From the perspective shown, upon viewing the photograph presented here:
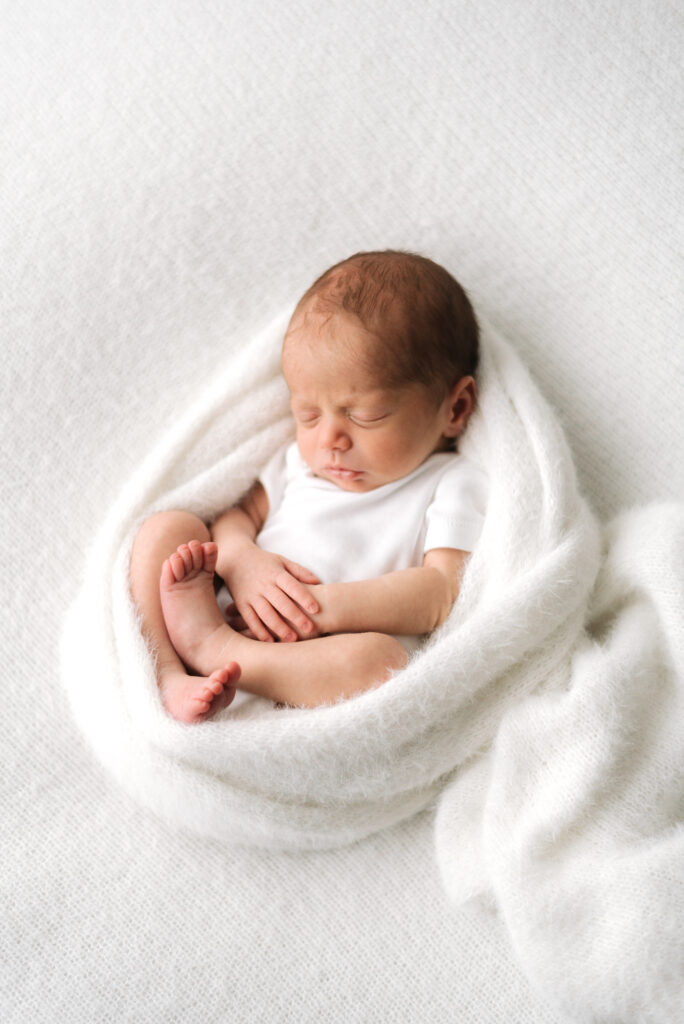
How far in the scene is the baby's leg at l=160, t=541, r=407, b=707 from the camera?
111cm

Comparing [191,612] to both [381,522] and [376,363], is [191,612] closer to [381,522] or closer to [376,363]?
[381,522]

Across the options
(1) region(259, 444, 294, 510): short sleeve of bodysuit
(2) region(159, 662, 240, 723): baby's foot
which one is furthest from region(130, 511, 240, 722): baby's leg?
(1) region(259, 444, 294, 510): short sleeve of bodysuit

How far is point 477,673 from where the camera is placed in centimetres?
111

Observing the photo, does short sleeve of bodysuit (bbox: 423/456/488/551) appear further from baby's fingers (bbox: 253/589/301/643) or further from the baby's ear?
Answer: baby's fingers (bbox: 253/589/301/643)

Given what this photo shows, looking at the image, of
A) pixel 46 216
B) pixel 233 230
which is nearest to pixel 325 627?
pixel 233 230

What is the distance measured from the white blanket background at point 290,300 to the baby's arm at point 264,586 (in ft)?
0.65

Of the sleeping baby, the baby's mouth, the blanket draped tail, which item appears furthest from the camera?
the baby's mouth

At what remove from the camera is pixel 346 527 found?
4.13ft

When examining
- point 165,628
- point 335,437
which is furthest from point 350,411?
point 165,628

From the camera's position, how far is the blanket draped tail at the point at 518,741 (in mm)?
1027

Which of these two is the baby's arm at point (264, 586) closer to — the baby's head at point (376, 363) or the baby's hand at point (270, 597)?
the baby's hand at point (270, 597)

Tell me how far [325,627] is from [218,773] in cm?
23

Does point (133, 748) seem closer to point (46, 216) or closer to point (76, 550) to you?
point (76, 550)

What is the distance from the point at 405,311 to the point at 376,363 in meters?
0.09
